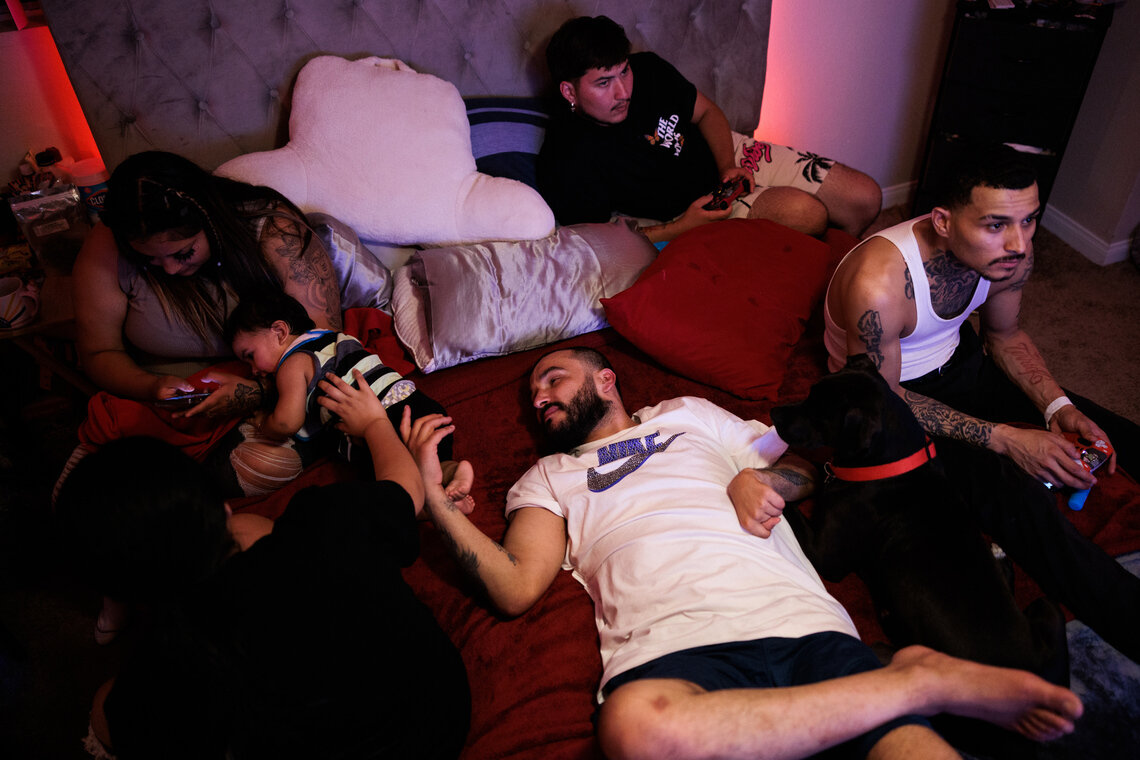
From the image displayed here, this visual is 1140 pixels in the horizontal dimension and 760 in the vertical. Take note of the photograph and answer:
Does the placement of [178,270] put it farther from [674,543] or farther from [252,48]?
[674,543]

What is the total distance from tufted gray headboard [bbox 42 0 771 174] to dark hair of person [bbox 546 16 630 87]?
226mm

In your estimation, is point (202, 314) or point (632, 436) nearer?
point (632, 436)

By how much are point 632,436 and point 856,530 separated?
0.54m

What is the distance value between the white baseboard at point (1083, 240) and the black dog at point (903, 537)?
236 cm

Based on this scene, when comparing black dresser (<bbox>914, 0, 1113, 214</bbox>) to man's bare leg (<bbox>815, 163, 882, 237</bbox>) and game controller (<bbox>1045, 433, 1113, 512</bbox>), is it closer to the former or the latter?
man's bare leg (<bbox>815, 163, 882, 237</bbox>)

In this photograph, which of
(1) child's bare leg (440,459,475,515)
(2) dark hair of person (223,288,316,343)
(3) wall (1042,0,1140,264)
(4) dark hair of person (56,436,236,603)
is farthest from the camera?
(3) wall (1042,0,1140,264)

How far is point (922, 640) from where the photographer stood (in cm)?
131

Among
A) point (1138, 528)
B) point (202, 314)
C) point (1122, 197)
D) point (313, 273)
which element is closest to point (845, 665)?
point (1138, 528)

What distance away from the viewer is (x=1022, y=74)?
2.79 metres

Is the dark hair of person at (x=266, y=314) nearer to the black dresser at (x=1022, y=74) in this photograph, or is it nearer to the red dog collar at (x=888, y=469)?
the red dog collar at (x=888, y=469)

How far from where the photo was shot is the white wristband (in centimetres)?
177

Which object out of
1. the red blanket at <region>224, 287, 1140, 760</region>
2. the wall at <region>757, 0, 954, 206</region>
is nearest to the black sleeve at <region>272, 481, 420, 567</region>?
the red blanket at <region>224, 287, 1140, 760</region>

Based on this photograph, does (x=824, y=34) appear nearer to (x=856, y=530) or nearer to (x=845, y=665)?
(x=856, y=530)

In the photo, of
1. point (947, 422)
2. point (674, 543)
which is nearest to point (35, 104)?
point (674, 543)
